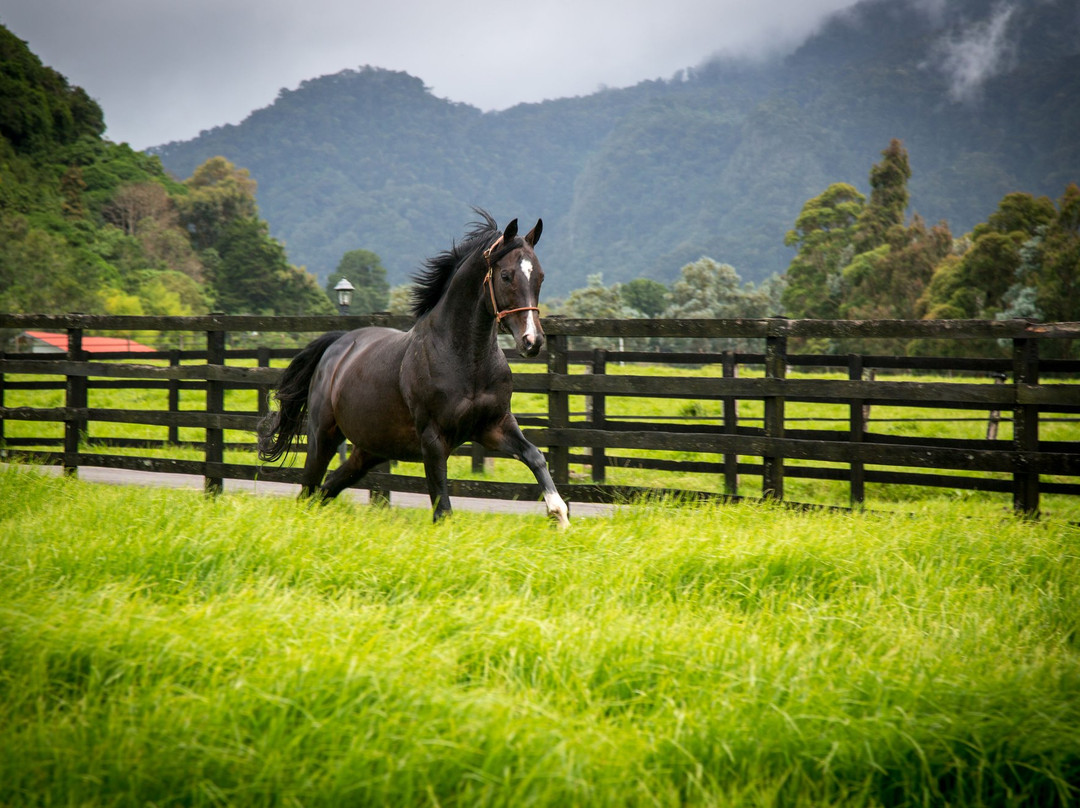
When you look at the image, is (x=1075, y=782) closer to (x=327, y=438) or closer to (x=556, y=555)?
(x=556, y=555)

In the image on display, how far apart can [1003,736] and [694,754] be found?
35.8 inches

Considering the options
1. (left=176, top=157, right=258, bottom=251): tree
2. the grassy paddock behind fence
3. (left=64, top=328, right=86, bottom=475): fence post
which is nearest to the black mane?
the grassy paddock behind fence

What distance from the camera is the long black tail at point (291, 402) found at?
6.98 m

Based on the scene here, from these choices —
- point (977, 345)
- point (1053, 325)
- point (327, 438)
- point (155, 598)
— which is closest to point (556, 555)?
point (155, 598)

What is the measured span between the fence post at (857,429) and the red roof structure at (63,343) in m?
28.1

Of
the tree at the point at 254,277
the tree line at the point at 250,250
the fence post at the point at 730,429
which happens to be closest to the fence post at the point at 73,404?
the fence post at the point at 730,429

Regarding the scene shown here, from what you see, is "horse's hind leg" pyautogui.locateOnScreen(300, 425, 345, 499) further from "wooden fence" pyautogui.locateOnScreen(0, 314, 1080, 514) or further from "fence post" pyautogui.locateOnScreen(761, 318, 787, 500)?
"fence post" pyautogui.locateOnScreen(761, 318, 787, 500)

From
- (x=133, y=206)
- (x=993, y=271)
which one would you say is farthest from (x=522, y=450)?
(x=133, y=206)

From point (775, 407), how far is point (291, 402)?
12.9ft

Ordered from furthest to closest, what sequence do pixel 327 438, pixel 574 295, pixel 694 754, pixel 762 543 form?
pixel 574 295
pixel 327 438
pixel 762 543
pixel 694 754

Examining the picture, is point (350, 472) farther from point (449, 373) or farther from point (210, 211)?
point (210, 211)

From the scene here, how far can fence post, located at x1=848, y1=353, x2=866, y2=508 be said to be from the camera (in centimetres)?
784

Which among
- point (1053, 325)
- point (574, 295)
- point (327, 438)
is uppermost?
point (574, 295)

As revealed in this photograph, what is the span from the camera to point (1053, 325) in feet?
18.4
